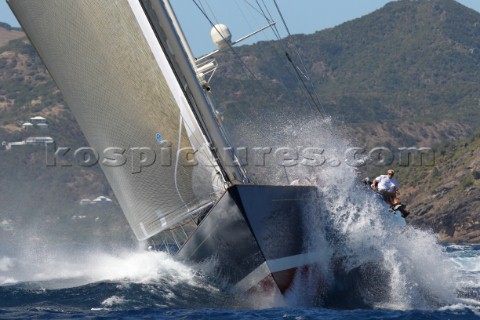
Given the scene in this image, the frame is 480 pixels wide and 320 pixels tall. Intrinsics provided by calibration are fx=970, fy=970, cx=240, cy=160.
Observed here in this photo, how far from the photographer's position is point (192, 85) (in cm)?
1500

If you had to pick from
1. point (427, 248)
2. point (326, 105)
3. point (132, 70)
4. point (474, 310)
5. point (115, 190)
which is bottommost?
point (474, 310)

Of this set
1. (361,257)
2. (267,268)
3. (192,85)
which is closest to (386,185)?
(361,257)

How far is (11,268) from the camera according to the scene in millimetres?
21938

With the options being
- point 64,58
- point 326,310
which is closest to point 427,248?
point 326,310

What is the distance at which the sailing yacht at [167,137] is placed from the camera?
14602 millimetres

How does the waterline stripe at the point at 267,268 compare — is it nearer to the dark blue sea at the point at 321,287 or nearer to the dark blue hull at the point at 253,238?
the dark blue hull at the point at 253,238

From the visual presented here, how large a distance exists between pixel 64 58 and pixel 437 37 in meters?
146

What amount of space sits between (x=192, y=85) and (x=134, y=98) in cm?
108

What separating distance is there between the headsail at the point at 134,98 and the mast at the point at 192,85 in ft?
0.42

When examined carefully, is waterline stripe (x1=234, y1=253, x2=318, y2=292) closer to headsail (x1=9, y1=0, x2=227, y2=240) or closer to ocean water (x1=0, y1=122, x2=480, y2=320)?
ocean water (x1=0, y1=122, x2=480, y2=320)

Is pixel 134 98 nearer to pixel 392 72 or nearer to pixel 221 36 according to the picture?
pixel 221 36

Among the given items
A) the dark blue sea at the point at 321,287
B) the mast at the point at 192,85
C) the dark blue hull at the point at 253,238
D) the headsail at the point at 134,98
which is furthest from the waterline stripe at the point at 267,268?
the headsail at the point at 134,98

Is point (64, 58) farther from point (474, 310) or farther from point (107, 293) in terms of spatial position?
point (474, 310)

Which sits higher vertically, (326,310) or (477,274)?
(477,274)
